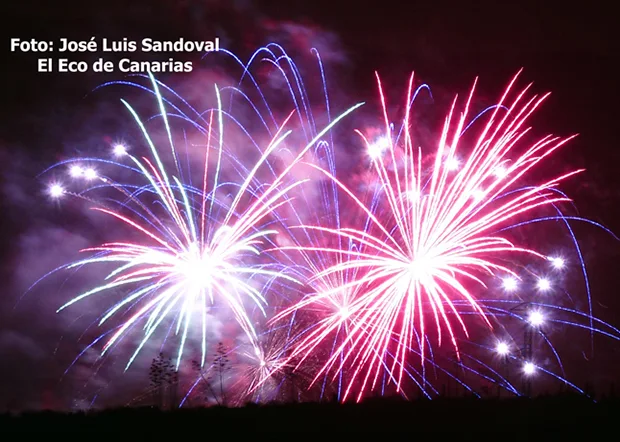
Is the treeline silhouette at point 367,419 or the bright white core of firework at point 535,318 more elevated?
the bright white core of firework at point 535,318

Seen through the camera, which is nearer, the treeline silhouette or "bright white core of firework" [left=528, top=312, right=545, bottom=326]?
the treeline silhouette

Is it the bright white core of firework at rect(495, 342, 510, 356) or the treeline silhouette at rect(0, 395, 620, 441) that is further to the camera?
the bright white core of firework at rect(495, 342, 510, 356)

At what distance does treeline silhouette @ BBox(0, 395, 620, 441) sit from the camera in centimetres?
1421

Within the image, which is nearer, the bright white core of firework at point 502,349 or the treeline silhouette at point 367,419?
the treeline silhouette at point 367,419

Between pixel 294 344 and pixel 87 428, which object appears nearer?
pixel 87 428

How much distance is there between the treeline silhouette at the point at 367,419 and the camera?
14211 millimetres

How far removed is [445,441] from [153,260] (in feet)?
45.2

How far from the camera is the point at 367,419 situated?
15.1 meters

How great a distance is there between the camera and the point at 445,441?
48.4 feet

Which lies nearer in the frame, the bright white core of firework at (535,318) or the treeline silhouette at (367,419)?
the treeline silhouette at (367,419)

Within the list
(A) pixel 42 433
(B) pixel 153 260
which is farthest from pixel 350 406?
(B) pixel 153 260

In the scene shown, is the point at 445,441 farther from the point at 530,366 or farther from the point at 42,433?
the point at 530,366

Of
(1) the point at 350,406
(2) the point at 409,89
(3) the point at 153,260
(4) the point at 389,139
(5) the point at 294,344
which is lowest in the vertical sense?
(1) the point at 350,406

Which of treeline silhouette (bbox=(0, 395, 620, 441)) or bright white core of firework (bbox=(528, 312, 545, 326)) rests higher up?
bright white core of firework (bbox=(528, 312, 545, 326))
